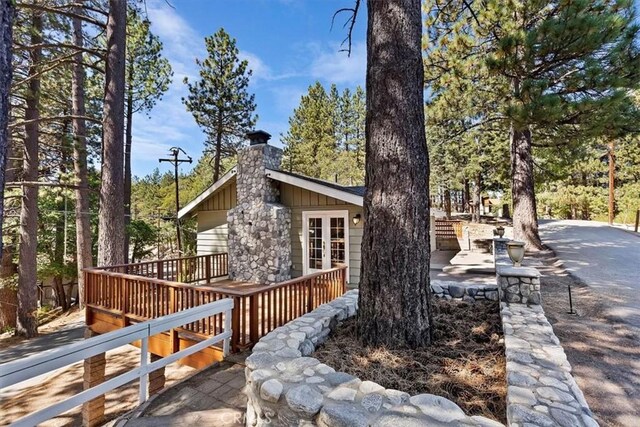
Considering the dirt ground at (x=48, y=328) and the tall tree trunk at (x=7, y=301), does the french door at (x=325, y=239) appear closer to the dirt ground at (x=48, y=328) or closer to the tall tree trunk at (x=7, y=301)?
the dirt ground at (x=48, y=328)

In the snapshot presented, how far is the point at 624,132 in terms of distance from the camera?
26.3ft

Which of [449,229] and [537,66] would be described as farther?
[449,229]

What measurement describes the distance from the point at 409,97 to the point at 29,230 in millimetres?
10767

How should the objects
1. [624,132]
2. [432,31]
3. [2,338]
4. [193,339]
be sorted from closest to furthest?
[193,339], [624,132], [2,338], [432,31]

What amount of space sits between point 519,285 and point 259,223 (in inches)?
235

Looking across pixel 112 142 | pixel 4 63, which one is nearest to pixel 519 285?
pixel 4 63

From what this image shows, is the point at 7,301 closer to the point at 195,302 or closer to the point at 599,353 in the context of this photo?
the point at 195,302

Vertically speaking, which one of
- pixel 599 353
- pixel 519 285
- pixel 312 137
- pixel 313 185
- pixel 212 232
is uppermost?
pixel 312 137

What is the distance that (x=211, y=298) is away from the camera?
14.6ft

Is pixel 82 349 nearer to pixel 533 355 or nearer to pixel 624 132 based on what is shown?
pixel 533 355

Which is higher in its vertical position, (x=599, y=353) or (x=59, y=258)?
(x=59, y=258)

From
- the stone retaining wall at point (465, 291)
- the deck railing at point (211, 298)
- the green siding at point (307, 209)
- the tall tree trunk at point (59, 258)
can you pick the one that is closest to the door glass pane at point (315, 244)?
the green siding at point (307, 209)

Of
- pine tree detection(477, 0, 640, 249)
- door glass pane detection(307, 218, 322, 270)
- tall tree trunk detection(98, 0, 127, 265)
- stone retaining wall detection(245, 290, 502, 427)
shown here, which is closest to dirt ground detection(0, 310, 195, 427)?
tall tree trunk detection(98, 0, 127, 265)

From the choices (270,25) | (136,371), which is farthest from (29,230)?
(270,25)
